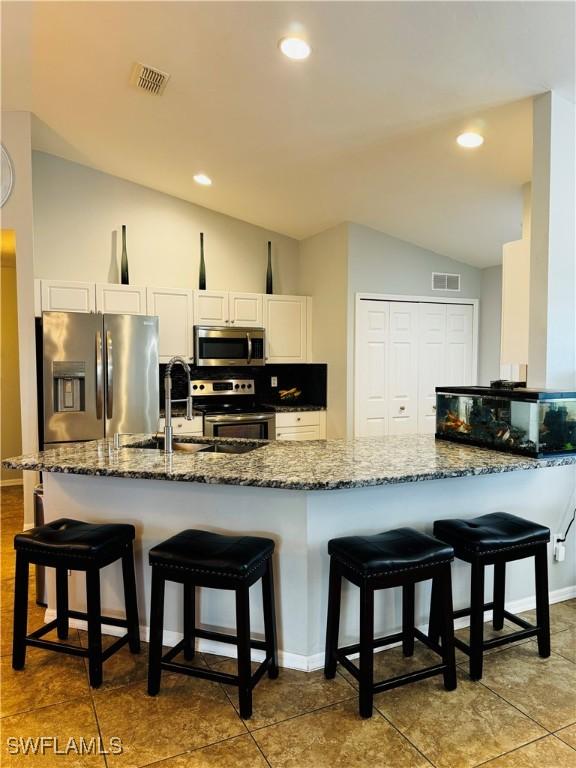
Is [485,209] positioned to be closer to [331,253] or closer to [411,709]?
[331,253]

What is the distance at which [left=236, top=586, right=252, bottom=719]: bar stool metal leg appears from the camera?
1907mm

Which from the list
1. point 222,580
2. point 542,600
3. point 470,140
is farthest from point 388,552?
point 470,140

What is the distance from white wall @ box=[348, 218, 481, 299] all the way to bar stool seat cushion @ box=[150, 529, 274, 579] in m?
3.14

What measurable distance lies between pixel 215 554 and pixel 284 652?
69cm

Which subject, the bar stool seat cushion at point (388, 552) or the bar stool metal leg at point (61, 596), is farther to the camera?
the bar stool metal leg at point (61, 596)

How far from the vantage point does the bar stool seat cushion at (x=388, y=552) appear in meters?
1.93

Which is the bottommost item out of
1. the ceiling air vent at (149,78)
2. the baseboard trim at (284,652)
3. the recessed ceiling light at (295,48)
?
the baseboard trim at (284,652)

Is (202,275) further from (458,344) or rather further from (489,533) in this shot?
(489,533)

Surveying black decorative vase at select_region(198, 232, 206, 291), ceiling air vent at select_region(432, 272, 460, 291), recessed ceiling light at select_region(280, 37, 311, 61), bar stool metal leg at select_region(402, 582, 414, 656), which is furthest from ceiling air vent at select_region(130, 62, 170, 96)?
ceiling air vent at select_region(432, 272, 460, 291)

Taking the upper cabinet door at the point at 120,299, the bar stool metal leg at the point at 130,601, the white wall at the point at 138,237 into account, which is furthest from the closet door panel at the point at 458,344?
the bar stool metal leg at the point at 130,601

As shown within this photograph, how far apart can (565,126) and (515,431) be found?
5.45 feet

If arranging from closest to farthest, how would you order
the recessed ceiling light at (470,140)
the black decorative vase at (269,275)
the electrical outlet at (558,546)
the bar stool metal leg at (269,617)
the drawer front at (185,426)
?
the bar stool metal leg at (269,617), the electrical outlet at (558,546), the recessed ceiling light at (470,140), the drawer front at (185,426), the black decorative vase at (269,275)

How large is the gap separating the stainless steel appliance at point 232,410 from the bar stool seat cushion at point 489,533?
2663 mm

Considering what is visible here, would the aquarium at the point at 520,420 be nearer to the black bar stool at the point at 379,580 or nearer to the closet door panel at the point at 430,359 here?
the black bar stool at the point at 379,580
